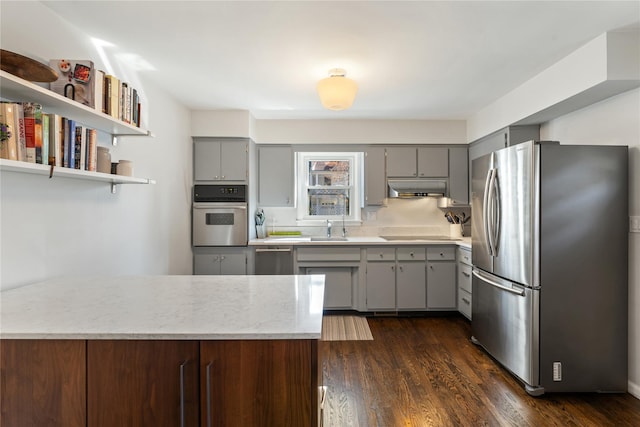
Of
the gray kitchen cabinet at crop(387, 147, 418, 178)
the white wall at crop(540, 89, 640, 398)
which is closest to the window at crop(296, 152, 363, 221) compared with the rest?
the gray kitchen cabinet at crop(387, 147, 418, 178)

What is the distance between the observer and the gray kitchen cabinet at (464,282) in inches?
138

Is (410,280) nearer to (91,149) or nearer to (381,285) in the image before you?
(381,285)

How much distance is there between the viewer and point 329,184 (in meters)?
4.46

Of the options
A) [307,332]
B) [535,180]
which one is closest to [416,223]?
[535,180]

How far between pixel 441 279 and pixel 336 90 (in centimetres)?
251

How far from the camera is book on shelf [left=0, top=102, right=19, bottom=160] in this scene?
4.36 feet

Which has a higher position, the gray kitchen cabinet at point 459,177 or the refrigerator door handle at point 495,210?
the gray kitchen cabinet at point 459,177

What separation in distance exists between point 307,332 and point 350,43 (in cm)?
190

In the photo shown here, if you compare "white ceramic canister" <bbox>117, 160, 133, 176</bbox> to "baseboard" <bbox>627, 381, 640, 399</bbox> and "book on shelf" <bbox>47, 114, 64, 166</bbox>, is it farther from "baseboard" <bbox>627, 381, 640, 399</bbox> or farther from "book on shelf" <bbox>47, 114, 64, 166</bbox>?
"baseboard" <bbox>627, 381, 640, 399</bbox>

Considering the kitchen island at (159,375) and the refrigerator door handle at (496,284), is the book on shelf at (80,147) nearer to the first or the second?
the kitchen island at (159,375)

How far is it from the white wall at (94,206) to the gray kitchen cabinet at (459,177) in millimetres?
3203

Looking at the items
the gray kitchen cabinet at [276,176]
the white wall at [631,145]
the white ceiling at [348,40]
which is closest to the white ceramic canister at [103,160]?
the white ceiling at [348,40]

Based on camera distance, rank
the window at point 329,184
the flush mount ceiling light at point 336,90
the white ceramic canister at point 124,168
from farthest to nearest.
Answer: the window at point 329,184, the flush mount ceiling light at point 336,90, the white ceramic canister at point 124,168

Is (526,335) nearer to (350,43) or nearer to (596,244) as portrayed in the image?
(596,244)
